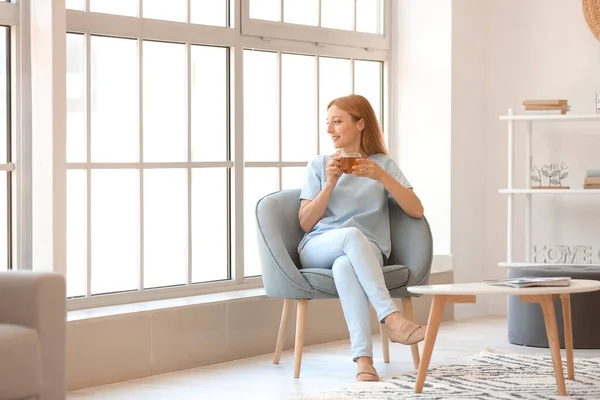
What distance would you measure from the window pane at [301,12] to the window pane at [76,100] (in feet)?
4.49

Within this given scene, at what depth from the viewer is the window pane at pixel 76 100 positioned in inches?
172

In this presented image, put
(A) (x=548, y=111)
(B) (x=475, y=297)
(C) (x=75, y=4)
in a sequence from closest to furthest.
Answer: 1. (B) (x=475, y=297)
2. (C) (x=75, y=4)
3. (A) (x=548, y=111)

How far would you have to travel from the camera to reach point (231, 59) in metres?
5.11

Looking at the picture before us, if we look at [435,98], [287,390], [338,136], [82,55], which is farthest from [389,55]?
[287,390]

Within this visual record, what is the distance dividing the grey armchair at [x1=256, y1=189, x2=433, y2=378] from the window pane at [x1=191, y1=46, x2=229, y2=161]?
59 centimetres

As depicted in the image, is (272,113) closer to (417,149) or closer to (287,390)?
(417,149)

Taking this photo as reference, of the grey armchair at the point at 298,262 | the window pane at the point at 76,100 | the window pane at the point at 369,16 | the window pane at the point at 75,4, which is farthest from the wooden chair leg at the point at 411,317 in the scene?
the window pane at the point at 369,16

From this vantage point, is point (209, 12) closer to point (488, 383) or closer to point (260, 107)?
point (260, 107)

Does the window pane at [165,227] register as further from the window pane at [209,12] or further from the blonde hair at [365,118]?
the blonde hair at [365,118]

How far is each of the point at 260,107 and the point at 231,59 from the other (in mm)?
317

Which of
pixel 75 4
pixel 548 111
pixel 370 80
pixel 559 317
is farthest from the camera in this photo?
pixel 370 80

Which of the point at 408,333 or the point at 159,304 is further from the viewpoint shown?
the point at 159,304

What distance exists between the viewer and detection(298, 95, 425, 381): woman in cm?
405

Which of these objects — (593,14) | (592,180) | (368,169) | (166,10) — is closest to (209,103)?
(166,10)
